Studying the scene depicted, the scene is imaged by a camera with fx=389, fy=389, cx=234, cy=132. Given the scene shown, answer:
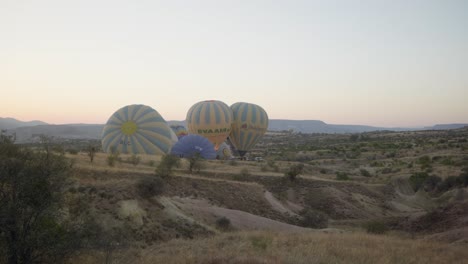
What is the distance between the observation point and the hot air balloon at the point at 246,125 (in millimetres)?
50219

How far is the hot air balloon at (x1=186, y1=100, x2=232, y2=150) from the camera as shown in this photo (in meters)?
47.2

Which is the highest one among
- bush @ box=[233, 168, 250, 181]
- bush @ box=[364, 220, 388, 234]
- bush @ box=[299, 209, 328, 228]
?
bush @ box=[233, 168, 250, 181]

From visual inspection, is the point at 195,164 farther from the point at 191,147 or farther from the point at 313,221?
the point at 313,221

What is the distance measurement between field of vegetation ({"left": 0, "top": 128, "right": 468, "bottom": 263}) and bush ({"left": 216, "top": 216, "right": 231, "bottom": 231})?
0.19 feet

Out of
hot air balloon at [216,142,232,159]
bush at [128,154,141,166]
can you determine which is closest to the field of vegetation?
bush at [128,154,141,166]

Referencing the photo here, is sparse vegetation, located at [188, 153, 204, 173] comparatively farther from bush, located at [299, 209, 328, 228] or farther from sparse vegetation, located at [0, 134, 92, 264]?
sparse vegetation, located at [0, 134, 92, 264]

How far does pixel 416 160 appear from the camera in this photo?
51.8 meters

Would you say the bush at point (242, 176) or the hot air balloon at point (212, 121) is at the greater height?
the hot air balloon at point (212, 121)

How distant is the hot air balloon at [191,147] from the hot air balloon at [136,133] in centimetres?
150

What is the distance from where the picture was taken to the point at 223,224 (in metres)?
20.8

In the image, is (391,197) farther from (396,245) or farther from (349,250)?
(349,250)

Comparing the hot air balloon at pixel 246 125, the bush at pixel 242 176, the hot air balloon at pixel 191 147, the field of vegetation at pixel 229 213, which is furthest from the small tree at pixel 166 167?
the hot air balloon at pixel 246 125

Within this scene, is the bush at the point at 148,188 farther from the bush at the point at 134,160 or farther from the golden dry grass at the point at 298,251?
the bush at the point at 134,160

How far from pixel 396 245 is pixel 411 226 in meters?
9.75
